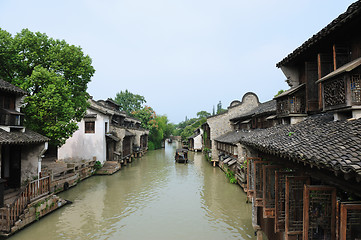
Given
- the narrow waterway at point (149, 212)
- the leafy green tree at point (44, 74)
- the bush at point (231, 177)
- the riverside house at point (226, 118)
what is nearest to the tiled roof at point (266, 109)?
the riverside house at point (226, 118)

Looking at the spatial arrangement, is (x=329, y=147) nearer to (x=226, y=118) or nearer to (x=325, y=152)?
(x=325, y=152)

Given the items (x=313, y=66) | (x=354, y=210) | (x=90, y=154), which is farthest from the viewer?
(x=90, y=154)

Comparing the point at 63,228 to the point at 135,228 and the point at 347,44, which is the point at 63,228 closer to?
the point at 135,228

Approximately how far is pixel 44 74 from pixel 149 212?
34.5 feet

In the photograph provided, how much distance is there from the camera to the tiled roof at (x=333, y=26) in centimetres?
498

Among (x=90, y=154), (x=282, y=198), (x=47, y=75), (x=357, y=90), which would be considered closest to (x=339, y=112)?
(x=357, y=90)

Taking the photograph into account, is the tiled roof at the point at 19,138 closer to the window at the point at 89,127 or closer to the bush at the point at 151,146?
the window at the point at 89,127

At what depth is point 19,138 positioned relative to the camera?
10977mm

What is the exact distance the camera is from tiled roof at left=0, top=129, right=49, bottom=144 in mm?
10117

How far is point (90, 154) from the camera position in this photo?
2377 centimetres

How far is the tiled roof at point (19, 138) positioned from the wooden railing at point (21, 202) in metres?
2.17

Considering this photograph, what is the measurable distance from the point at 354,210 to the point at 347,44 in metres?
4.77

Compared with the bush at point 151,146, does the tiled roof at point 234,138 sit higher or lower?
higher

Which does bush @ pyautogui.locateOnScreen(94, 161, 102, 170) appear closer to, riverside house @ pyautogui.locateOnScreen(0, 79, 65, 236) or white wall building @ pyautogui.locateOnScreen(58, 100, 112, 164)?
white wall building @ pyautogui.locateOnScreen(58, 100, 112, 164)
